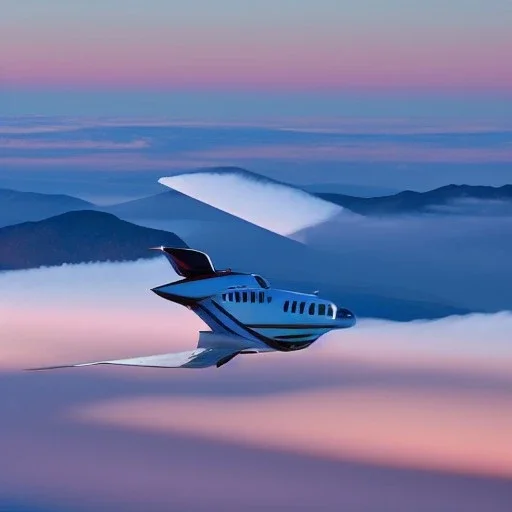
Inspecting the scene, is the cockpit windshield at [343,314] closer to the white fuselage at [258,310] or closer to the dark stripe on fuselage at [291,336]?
the white fuselage at [258,310]

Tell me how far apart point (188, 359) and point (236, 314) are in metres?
3.89

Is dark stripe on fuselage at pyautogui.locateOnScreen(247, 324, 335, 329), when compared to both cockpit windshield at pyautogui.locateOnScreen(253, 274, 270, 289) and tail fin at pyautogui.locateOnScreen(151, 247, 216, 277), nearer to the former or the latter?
cockpit windshield at pyautogui.locateOnScreen(253, 274, 270, 289)

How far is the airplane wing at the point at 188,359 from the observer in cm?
10544

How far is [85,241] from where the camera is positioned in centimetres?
13862

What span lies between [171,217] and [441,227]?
1005 inches

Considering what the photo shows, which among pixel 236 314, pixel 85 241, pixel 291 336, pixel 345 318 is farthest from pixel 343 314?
pixel 85 241

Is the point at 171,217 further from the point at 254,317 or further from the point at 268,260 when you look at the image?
the point at 254,317

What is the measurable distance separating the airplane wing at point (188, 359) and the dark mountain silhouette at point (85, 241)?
2733cm

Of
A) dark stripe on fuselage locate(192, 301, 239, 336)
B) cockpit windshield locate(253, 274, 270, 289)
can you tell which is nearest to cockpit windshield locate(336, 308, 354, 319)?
cockpit windshield locate(253, 274, 270, 289)

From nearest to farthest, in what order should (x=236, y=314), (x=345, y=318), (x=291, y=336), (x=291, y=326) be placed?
(x=345, y=318)
(x=291, y=326)
(x=291, y=336)
(x=236, y=314)

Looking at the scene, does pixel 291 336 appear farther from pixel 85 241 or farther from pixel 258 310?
pixel 85 241

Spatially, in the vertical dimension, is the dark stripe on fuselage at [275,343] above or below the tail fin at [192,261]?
below

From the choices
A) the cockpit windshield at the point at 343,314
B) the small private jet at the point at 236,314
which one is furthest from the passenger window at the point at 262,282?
the cockpit windshield at the point at 343,314

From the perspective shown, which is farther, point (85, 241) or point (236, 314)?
point (85, 241)
